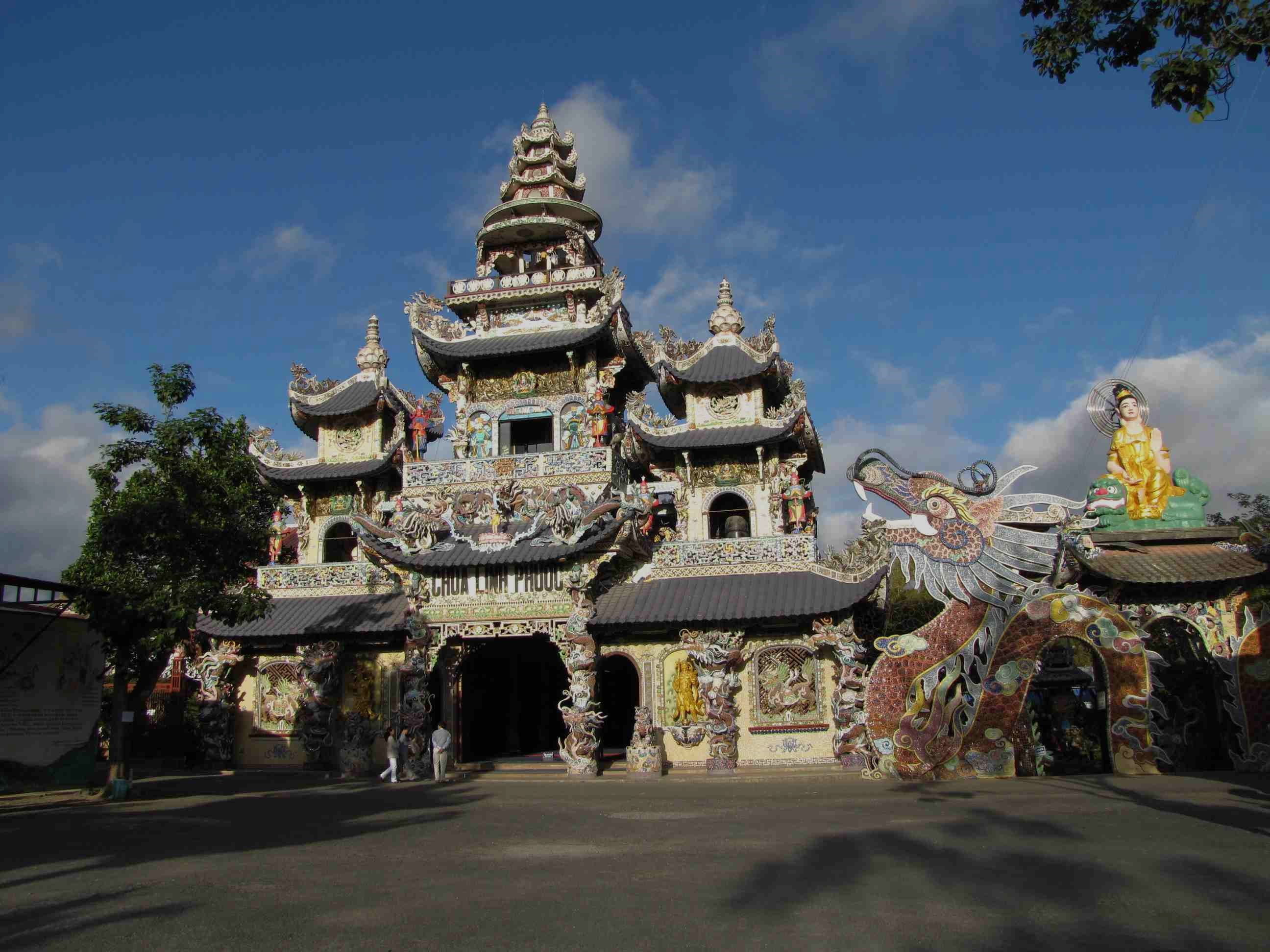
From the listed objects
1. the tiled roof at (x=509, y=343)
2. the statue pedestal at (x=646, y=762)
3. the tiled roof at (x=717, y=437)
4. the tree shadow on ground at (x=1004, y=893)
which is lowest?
the statue pedestal at (x=646, y=762)

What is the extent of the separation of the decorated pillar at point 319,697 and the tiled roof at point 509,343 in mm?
8580

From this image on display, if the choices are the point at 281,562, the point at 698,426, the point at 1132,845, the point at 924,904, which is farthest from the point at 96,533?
the point at 1132,845

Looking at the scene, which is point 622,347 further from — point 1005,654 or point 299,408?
point 1005,654

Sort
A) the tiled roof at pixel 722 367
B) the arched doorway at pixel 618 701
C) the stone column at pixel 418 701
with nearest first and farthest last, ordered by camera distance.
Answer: the stone column at pixel 418 701 < the tiled roof at pixel 722 367 < the arched doorway at pixel 618 701

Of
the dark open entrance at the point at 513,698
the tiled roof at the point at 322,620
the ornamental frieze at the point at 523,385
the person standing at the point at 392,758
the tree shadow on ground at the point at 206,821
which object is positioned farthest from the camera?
the ornamental frieze at the point at 523,385

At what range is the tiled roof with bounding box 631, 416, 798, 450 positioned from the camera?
23.2 metres

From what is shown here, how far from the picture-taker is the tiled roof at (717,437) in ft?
76.2

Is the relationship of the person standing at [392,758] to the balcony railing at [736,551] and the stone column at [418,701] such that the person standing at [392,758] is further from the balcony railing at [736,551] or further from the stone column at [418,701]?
the balcony railing at [736,551]

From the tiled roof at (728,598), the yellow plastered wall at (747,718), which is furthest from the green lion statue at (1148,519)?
the yellow plastered wall at (747,718)

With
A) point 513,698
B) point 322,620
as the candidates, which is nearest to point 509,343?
point 322,620

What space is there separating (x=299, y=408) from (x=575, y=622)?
494 inches

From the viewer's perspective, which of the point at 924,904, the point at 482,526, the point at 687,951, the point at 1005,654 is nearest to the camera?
the point at 687,951

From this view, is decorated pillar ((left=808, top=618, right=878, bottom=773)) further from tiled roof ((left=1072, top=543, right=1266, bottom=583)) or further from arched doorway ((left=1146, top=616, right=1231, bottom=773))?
arched doorway ((left=1146, top=616, right=1231, bottom=773))

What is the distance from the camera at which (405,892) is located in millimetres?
8039
